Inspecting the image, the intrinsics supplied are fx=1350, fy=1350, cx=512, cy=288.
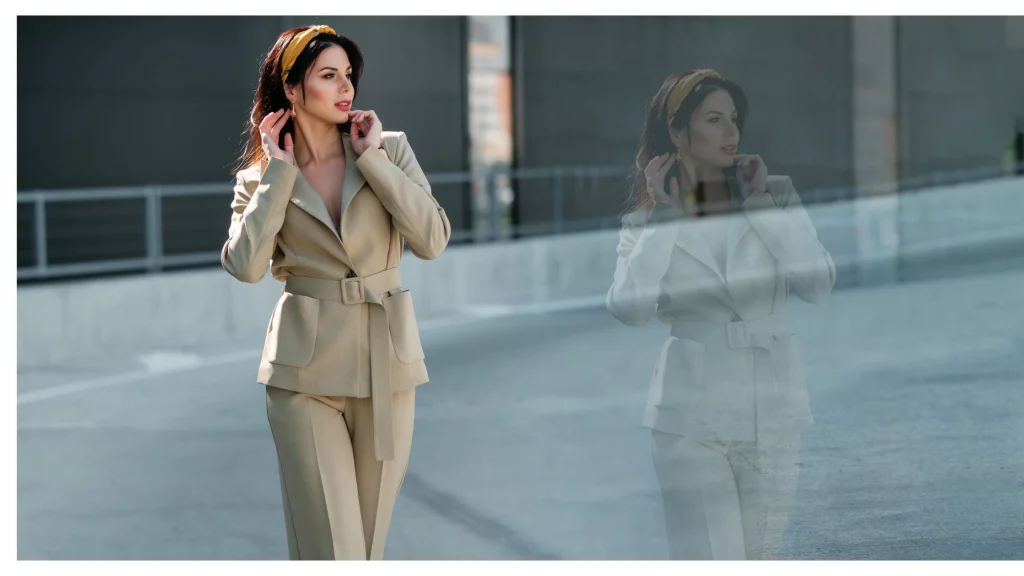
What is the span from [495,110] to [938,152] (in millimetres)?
4540

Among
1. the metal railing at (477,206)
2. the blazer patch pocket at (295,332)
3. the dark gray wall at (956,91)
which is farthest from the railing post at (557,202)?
the blazer patch pocket at (295,332)

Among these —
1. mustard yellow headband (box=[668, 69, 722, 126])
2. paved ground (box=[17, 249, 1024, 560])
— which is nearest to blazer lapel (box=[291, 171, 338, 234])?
mustard yellow headband (box=[668, 69, 722, 126])

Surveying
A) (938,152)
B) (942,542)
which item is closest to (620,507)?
(942,542)

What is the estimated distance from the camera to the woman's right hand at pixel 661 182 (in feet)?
11.3

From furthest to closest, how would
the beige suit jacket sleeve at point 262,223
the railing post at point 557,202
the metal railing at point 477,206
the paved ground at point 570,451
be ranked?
1. the railing post at point 557,202
2. the metal railing at point 477,206
3. the paved ground at point 570,451
4. the beige suit jacket sleeve at point 262,223

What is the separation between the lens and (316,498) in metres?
3.24

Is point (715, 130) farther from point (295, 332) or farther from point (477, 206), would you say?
point (477, 206)

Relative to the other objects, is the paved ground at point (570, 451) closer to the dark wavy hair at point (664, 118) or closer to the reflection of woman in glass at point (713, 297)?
the reflection of woman in glass at point (713, 297)

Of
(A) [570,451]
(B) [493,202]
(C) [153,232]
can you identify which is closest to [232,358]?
(C) [153,232]

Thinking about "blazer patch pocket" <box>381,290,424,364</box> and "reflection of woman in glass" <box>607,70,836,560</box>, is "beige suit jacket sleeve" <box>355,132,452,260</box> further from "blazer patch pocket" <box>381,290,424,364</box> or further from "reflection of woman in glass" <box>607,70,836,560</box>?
"reflection of woman in glass" <box>607,70,836,560</box>

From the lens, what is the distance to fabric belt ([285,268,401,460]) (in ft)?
10.6

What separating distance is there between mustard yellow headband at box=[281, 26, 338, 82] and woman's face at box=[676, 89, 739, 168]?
3.08 feet

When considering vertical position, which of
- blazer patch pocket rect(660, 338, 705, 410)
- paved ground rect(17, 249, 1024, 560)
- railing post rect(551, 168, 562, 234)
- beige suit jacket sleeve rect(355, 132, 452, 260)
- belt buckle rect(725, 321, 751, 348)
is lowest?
paved ground rect(17, 249, 1024, 560)

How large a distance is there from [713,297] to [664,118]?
0.47 meters
